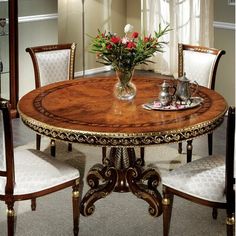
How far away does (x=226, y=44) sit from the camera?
4480 millimetres

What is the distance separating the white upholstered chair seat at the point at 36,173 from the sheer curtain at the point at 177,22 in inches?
139

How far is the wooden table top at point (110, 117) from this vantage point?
7.87 ft

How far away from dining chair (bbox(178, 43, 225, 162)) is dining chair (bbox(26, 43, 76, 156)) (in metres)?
0.73

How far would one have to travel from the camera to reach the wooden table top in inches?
94.4

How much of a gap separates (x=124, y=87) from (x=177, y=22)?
11.8ft

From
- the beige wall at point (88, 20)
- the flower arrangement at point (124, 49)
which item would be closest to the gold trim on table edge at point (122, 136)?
the flower arrangement at point (124, 49)

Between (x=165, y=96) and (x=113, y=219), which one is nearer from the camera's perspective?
(x=165, y=96)

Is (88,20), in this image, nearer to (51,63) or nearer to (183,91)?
(51,63)

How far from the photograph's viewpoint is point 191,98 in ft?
9.34

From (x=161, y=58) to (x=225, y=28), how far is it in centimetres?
214

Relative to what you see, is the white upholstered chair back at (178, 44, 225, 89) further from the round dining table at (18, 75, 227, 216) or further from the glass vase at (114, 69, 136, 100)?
the glass vase at (114, 69, 136, 100)

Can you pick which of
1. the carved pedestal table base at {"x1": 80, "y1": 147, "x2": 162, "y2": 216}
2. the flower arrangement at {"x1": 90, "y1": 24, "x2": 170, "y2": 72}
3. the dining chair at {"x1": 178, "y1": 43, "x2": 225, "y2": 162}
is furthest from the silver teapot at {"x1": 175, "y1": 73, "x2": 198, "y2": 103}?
the dining chair at {"x1": 178, "y1": 43, "x2": 225, "y2": 162}

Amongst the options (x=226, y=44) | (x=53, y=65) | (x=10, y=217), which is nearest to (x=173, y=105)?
(x=10, y=217)

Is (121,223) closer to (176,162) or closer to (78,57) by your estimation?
(176,162)
